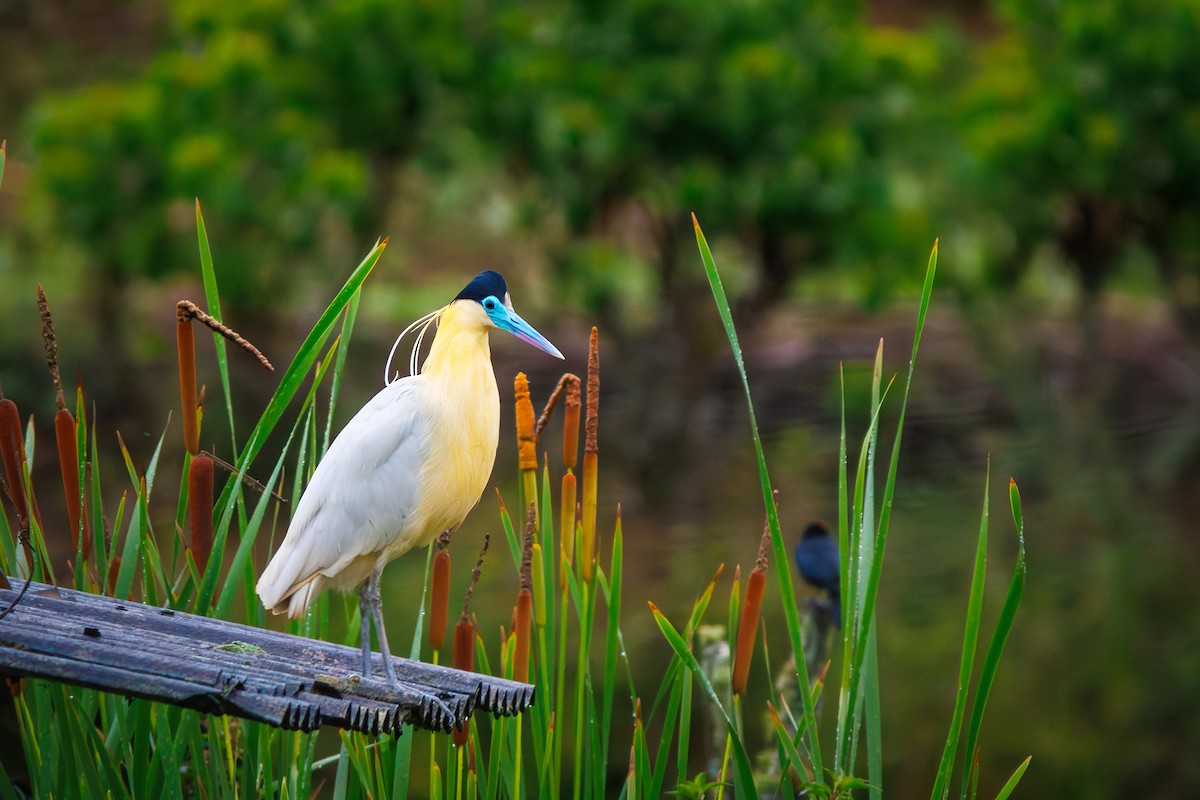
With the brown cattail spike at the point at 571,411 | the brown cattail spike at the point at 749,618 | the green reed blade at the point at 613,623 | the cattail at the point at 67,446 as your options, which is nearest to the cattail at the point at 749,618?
the brown cattail spike at the point at 749,618

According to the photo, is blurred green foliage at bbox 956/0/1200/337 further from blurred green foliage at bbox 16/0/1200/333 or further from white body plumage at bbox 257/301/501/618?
white body plumage at bbox 257/301/501/618

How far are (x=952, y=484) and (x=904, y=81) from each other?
3.17 m

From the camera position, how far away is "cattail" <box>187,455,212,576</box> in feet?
6.07

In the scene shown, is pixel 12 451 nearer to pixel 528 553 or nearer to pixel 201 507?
pixel 201 507

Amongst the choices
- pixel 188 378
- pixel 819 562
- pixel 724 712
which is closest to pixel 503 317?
pixel 188 378

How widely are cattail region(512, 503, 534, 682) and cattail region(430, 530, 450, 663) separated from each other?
95 mm

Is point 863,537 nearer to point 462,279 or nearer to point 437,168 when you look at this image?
point 437,168

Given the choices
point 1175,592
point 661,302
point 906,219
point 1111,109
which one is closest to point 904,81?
point 906,219

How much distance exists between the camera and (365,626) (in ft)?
5.98

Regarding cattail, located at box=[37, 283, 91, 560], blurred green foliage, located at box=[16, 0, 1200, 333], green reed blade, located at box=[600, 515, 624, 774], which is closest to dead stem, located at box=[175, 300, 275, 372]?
cattail, located at box=[37, 283, 91, 560]

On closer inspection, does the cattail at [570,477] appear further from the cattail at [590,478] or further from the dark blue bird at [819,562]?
the dark blue bird at [819,562]

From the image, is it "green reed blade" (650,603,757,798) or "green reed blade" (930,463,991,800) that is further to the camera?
"green reed blade" (650,603,757,798)

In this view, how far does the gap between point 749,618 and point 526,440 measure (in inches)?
14.3

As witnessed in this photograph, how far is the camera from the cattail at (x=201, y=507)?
1.85m
